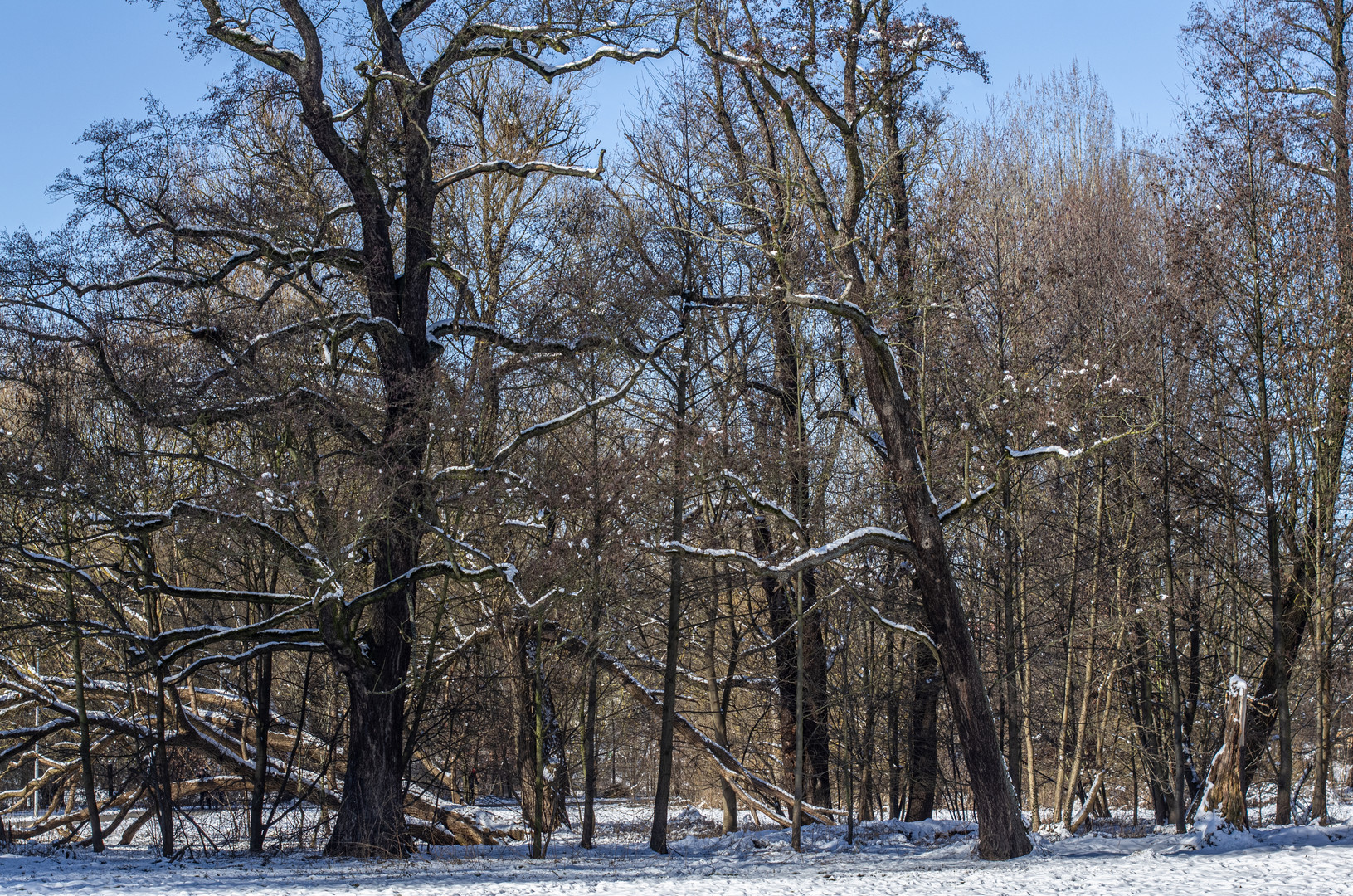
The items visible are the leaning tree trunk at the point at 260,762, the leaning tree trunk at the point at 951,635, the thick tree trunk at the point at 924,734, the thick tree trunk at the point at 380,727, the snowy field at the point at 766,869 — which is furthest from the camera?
the thick tree trunk at the point at 924,734

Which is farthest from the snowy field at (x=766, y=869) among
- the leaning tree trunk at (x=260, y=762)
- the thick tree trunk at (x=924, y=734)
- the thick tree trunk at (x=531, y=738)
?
the thick tree trunk at (x=924, y=734)

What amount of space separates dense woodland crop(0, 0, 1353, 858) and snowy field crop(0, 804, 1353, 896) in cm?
74

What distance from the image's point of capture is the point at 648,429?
15398mm

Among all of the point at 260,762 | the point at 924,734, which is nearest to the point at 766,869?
the point at 260,762

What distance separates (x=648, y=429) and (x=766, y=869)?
6.95 meters

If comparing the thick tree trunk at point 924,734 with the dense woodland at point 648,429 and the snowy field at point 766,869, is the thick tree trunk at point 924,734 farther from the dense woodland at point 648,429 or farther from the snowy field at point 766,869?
the snowy field at point 766,869

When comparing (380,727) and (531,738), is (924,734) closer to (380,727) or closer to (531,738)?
(531,738)

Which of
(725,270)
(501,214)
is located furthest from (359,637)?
(501,214)

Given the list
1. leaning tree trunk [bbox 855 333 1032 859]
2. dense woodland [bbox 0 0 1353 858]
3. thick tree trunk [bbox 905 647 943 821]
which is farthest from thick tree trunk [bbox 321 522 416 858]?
thick tree trunk [bbox 905 647 943 821]

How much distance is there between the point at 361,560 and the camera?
1212cm

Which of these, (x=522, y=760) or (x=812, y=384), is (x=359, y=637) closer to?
(x=522, y=760)

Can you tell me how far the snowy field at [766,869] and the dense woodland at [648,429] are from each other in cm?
74

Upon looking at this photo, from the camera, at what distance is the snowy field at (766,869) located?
7.77 meters

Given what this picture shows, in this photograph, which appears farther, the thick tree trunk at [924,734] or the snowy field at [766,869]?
the thick tree trunk at [924,734]
